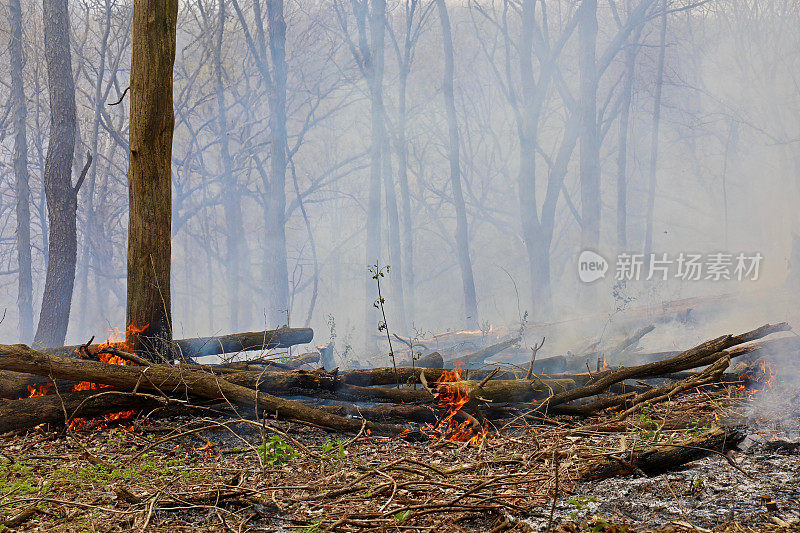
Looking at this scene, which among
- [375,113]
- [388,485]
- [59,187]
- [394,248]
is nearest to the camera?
[388,485]

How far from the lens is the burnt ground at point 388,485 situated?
2.40 metres

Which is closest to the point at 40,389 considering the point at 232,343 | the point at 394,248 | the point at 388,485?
the point at 232,343

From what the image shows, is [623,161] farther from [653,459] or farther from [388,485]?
[388,485]

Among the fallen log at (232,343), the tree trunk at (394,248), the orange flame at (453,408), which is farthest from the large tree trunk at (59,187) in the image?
the tree trunk at (394,248)

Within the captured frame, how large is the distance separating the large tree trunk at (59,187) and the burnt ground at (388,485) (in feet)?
22.3

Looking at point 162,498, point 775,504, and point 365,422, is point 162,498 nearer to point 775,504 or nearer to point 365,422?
point 365,422

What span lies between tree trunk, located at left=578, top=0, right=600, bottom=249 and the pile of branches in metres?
11.9

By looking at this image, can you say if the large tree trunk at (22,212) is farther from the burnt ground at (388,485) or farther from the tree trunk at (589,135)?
the tree trunk at (589,135)

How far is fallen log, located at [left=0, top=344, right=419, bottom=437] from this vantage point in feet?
13.3

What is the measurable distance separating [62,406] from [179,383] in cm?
79

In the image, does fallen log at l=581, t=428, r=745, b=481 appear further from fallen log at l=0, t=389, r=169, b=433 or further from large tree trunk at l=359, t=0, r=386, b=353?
large tree trunk at l=359, t=0, r=386, b=353

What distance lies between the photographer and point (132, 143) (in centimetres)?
551

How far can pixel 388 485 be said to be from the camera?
2.68 metres

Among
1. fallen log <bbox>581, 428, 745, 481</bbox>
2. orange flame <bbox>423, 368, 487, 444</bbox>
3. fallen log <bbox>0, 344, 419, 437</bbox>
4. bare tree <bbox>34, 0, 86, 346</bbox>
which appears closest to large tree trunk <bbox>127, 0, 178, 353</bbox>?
fallen log <bbox>0, 344, 419, 437</bbox>
